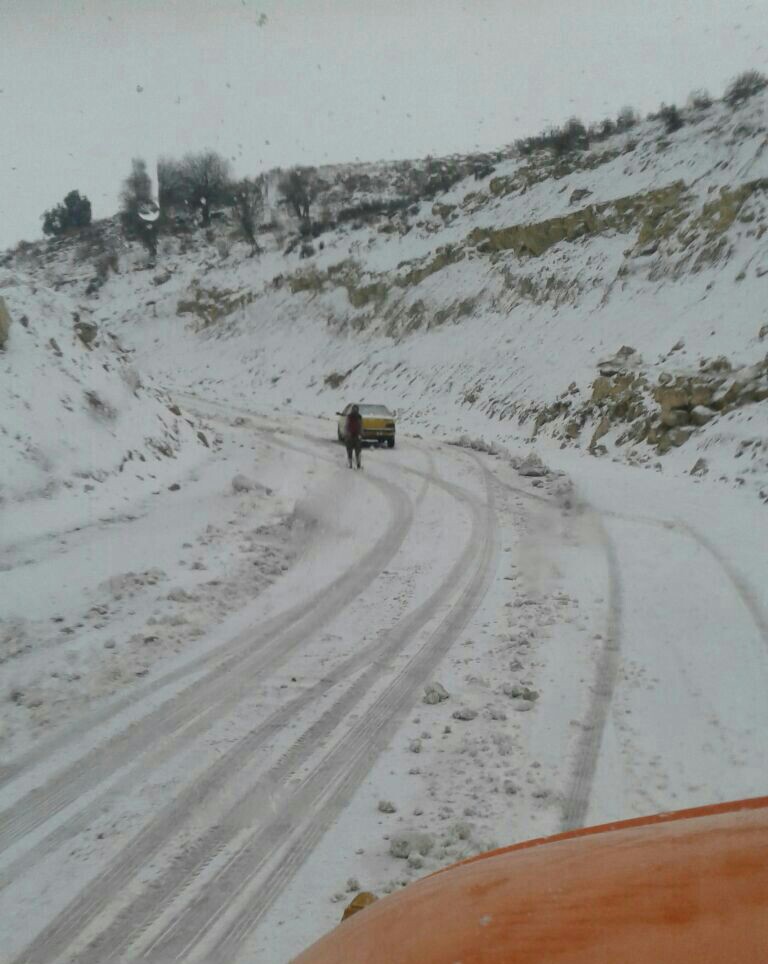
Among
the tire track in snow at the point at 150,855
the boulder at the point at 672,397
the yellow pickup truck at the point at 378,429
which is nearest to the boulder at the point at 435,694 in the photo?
the tire track in snow at the point at 150,855

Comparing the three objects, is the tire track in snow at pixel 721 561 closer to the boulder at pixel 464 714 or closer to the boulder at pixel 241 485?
the boulder at pixel 464 714

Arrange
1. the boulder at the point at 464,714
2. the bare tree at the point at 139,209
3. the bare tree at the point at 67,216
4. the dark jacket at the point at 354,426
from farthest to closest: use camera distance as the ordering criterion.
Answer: the bare tree at the point at 67,216
the bare tree at the point at 139,209
the dark jacket at the point at 354,426
the boulder at the point at 464,714

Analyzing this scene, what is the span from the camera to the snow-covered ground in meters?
3.54

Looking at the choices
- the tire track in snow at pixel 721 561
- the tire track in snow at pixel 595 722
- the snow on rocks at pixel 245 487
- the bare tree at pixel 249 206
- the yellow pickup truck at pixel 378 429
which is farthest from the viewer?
the bare tree at pixel 249 206

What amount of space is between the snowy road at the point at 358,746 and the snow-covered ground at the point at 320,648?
0.02m

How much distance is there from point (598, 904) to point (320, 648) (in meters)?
4.83

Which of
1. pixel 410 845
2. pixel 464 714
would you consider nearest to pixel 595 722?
pixel 464 714

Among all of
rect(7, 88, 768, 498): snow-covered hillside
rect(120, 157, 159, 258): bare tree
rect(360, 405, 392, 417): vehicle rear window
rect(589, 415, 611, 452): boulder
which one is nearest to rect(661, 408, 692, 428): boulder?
rect(7, 88, 768, 498): snow-covered hillside

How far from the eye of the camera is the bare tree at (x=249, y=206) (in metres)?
60.2

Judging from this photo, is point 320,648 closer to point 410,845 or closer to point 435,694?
point 435,694

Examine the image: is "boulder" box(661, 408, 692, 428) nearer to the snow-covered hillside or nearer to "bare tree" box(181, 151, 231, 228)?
the snow-covered hillside

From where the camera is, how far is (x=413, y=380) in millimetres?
33594

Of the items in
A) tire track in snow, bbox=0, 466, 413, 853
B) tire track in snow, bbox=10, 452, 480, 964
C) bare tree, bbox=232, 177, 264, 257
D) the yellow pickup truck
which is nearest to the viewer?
tire track in snow, bbox=10, 452, 480, 964

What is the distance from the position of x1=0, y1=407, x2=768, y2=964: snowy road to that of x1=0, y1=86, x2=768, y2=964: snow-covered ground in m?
0.02
